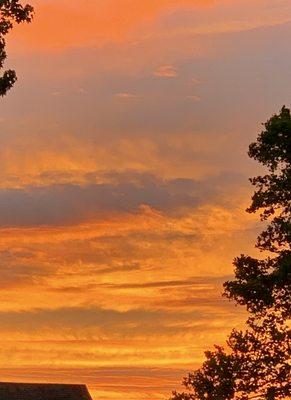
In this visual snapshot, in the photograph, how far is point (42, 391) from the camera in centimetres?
7088

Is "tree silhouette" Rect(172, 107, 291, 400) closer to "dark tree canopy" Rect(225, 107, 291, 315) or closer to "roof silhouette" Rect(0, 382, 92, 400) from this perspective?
"dark tree canopy" Rect(225, 107, 291, 315)

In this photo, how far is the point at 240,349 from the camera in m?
40.8

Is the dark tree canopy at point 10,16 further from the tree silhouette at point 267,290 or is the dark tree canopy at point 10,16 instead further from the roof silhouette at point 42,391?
the roof silhouette at point 42,391

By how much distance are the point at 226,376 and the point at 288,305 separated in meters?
4.42

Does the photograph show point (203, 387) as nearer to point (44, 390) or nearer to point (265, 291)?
point (265, 291)

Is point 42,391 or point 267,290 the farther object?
point 42,391

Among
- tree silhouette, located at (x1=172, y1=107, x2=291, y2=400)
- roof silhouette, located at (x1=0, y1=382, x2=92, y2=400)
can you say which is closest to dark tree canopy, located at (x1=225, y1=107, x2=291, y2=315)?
tree silhouette, located at (x1=172, y1=107, x2=291, y2=400)

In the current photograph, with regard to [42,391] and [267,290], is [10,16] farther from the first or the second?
[42,391]

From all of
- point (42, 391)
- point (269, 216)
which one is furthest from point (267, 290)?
point (42, 391)

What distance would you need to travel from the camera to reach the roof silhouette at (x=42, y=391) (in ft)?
227

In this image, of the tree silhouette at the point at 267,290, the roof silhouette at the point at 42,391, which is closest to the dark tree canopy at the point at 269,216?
the tree silhouette at the point at 267,290

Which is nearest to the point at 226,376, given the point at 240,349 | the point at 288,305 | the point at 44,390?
the point at 240,349

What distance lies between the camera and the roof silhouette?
6906 centimetres

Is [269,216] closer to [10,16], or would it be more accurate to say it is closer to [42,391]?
[10,16]
